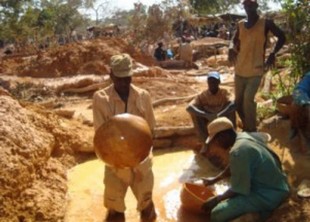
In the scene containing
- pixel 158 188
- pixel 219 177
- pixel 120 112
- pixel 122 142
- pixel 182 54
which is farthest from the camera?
pixel 182 54

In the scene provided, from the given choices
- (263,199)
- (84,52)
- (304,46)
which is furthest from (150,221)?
(84,52)

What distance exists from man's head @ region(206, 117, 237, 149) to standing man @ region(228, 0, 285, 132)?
227 centimetres

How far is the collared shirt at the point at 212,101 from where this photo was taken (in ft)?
20.9

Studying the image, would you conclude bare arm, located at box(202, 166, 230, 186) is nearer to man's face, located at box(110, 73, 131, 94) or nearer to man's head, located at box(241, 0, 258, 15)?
man's face, located at box(110, 73, 131, 94)

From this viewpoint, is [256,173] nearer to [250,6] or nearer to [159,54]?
[250,6]

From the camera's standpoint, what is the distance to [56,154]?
6.34 m

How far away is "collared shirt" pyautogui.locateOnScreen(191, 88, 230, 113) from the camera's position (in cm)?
636

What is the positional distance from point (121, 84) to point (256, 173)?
4.57ft

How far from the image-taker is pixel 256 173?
398cm

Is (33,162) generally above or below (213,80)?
below

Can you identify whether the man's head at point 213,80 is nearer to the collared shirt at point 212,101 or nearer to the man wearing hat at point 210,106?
the man wearing hat at point 210,106

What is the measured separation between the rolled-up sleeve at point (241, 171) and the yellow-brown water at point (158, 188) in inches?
30.2

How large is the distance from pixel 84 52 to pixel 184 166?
10.9m

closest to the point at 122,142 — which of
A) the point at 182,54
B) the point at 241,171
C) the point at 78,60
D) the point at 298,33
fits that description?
the point at 241,171
